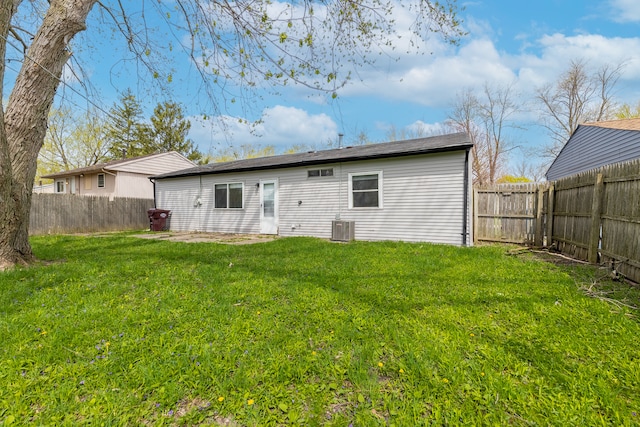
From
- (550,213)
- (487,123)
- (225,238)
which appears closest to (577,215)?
(550,213)

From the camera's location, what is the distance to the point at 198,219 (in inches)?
508

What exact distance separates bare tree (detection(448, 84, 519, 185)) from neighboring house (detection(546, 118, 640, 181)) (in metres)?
7.33

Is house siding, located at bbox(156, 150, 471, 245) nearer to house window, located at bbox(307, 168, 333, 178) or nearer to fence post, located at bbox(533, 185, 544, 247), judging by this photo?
house window, located at bbox(307, 168, 333, 178)

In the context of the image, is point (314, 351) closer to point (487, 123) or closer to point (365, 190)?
point (365, 190)

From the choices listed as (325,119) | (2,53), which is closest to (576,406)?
(325,119)

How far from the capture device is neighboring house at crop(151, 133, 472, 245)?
8023 mm

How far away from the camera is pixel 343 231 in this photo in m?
9.08

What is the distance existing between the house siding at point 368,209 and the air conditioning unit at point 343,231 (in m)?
A: 0.32

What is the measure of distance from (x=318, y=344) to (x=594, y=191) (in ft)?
19.2

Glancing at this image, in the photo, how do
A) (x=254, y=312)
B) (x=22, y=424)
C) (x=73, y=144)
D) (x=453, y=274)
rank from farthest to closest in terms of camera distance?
(x=73, y=144)
(x=453, y=274)
(x=254, y=312)
(x=22, y=424)

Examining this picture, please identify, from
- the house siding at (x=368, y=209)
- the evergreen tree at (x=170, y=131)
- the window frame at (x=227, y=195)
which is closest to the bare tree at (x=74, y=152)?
the evergreen tree at (x=170, y=131)

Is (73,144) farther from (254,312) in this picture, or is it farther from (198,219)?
(254,312)

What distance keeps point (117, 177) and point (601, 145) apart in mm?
24219

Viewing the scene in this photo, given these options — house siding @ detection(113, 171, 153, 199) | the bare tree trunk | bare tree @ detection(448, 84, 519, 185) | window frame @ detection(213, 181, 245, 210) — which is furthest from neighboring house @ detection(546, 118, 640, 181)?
house siding @ detection(113, 171, 153, 199)
